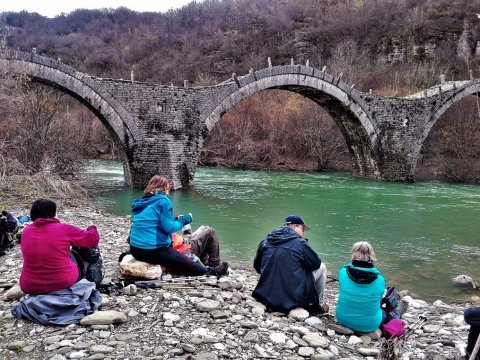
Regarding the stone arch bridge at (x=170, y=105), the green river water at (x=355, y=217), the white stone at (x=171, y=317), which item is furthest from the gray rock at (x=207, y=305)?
the stone arch bridge at (x=170, y=105)

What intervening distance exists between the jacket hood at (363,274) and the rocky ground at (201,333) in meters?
0.46

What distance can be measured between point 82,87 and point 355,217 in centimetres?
965

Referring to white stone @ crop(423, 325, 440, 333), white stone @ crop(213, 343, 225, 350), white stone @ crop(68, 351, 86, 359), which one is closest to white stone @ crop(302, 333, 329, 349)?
white stone @ crop(213, 343, 225, 350)

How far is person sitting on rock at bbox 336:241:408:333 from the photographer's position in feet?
12.5

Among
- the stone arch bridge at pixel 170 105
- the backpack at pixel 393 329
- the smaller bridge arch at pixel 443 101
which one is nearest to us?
the backpack at pixel 393 329

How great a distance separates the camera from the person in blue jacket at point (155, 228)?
14.4 ft

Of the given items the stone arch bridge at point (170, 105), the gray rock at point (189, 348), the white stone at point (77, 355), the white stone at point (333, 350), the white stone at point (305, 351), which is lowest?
the white stone at point (333, 350)

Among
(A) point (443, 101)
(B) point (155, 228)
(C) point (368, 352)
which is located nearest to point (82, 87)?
(B) point (155, 228)

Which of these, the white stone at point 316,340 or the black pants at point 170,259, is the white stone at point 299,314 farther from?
the black pants at point 170,259

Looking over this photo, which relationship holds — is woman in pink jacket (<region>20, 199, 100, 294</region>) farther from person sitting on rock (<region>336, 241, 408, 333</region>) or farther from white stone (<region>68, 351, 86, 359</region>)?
person sitting on rock (<region>336, 241, 408, 333</region>)

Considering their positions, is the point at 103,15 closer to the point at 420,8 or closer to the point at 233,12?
the point at 233,12

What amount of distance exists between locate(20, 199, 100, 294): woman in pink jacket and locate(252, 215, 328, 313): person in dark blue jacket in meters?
1.72

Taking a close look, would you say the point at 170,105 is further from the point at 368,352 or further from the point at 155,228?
→ the point at 368,352

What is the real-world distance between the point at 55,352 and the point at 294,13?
58775mm
